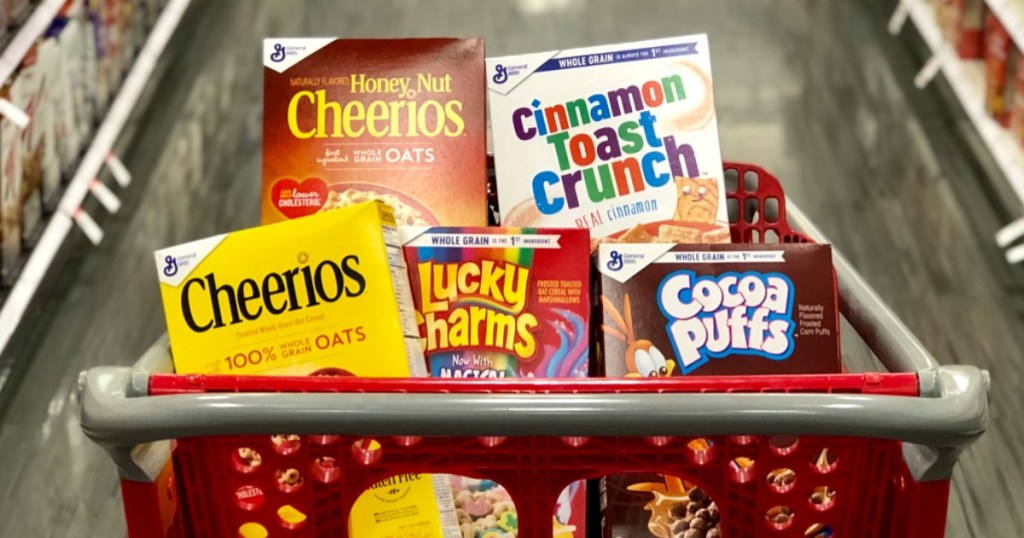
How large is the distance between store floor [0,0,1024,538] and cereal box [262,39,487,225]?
1.98ft

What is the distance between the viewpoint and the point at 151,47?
11.4 feet

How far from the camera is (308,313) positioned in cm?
111

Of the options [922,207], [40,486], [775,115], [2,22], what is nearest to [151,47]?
[2,22]

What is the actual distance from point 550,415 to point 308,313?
0.32m

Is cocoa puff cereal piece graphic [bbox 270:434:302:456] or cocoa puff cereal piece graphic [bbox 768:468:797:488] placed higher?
cocoa puff cereal piece graphic [bbox 270:434:302:456]

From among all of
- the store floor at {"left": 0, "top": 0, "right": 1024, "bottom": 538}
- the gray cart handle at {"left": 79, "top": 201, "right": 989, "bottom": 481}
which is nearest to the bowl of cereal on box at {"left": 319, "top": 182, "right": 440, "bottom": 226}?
the gray cart handle at {"left": 79, "top": 201, "right": 989, "bottom": 481}

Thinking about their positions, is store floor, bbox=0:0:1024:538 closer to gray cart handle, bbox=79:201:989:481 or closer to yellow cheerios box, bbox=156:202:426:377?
gray cart handle, bbox=79:201:989:481

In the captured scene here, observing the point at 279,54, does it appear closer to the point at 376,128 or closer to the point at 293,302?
the point at 376,128

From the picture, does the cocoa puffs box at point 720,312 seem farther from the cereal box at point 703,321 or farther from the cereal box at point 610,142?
the cereal box at point 610,142

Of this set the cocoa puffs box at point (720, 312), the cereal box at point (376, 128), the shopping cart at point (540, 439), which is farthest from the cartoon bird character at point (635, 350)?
the cereal box at point (376, 128)

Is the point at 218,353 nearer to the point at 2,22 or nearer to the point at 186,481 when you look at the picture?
the point at 186,481

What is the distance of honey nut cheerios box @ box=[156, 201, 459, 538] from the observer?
1.10m

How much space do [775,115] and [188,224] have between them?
72.9 inches

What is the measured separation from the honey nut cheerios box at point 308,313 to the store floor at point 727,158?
27.9 inches
